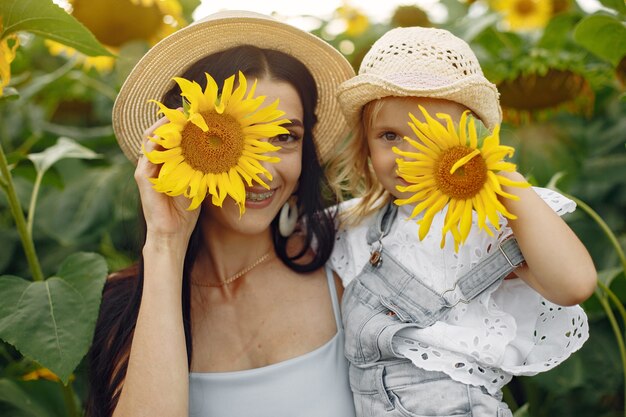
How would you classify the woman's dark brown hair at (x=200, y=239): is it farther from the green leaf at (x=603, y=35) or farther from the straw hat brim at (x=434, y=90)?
the green leaf at (x=603, y=35)

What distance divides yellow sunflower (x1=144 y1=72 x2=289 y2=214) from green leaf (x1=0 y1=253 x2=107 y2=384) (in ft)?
1.28

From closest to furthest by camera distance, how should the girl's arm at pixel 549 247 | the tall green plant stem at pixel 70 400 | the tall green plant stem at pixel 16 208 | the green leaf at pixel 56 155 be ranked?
the girl's arm at pixel 549 247 → the tall green plant stem at pixel 16 208 → the tall green plant stem at pixel 70 400 → the green leaf at pixel 56 155

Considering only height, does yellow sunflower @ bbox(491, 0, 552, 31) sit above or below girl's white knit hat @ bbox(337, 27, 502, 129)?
below

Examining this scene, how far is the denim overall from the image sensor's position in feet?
4.94

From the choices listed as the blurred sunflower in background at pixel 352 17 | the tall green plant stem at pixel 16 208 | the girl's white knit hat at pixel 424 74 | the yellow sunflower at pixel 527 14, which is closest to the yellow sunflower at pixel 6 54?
the tall green plant stem at pixel 16 208

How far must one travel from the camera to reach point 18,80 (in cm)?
227

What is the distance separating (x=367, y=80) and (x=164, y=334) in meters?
0.66

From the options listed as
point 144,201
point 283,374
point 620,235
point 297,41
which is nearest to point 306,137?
point 297,41

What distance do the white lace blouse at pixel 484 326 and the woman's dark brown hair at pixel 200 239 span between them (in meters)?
0.28

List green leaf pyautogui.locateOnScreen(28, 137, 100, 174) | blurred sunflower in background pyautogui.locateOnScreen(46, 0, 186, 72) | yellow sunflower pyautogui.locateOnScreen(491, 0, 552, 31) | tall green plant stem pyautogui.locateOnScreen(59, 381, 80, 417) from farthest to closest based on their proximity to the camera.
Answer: yellow sunflower pyautogui.locateOnScreen(491, 0, 552, 31)
blurred sunflower in background pyautogui.locateOnScreen(46, 0, 186, 72)
green leaf pyautogui.locateOnScreen(28, 137, 100, 174)
tall green plant stem pyautogui.locateOnScreen(59, 381, 80, 417)

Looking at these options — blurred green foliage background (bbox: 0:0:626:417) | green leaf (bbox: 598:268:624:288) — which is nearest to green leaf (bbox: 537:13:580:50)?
blurred green foliage background (bbox: 0:0:626:417)

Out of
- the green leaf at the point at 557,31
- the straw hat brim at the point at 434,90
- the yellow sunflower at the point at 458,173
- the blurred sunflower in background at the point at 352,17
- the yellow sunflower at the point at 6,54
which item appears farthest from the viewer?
the blurred sunflower in background at the point at 352,17

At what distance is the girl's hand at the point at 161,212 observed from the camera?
5.11 feet

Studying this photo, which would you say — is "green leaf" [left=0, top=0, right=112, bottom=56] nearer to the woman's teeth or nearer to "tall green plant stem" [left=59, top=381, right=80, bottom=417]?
the woman's teeth
